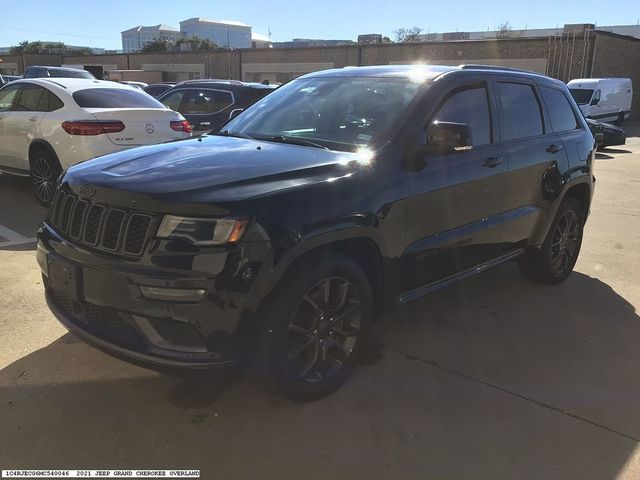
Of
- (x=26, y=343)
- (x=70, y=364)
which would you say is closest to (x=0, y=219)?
(x=26, y=343)

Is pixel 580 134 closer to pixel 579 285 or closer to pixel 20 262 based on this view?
pixel 579 285

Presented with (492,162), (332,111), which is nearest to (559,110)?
(492,162)

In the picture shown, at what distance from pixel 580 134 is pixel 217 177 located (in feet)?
12.3

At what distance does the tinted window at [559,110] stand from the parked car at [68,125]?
475cm

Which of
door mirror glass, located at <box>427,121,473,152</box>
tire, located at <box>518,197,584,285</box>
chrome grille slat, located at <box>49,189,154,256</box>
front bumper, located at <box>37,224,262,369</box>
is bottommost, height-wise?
tire, located at <box>518,197,584,285</box>

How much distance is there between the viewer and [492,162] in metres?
3.92

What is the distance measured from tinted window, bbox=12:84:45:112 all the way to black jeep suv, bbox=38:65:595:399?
14.7 ft

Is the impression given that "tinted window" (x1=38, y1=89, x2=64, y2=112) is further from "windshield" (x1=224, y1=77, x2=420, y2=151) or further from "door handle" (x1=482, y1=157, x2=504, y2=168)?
"door handle" (x1=482, y1=157, x2=504, y2=168)

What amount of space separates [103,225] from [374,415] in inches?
67.0

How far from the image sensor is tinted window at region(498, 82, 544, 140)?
4.18 meters

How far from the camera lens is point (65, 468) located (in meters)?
2.50

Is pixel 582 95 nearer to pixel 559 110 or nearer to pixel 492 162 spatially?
pixel 559 110

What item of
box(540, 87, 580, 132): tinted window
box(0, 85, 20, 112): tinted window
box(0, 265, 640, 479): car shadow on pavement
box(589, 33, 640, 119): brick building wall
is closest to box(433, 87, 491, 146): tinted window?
box(540, 87, 580, 132): tinted window

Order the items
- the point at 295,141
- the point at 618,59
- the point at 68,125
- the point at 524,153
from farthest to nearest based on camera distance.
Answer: the point at 618,59, the point at 68,125, the point at 524,153, the point at 295,141
